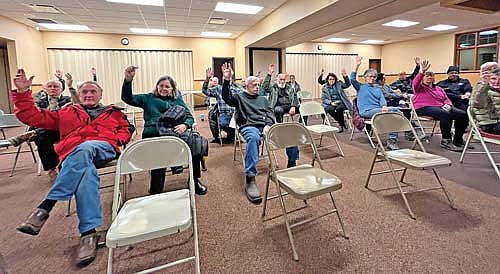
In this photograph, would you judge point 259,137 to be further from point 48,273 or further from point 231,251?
point 48,273

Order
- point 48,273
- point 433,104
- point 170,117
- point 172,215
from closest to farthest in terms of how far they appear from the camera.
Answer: point 172,215, point 48,273, point 170,117, point 433,104

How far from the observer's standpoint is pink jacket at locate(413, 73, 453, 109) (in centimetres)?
452

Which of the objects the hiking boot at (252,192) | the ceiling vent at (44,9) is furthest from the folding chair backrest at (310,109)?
the ceiling vent at (44,9)

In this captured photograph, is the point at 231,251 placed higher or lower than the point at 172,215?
lower

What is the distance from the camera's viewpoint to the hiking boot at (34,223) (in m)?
1.75

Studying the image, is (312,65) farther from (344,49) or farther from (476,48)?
(476,48)

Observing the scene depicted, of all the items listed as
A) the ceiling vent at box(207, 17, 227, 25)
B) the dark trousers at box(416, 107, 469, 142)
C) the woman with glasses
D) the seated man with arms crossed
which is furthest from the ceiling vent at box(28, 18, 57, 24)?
the dark trousers at box(416, 107, 469, 142)

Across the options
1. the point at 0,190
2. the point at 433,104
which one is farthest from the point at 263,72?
the point at 0,190

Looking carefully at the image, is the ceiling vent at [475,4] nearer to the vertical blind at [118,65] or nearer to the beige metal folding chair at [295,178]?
the beige metal folding chair at [295,178]

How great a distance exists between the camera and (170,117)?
277 centimetres

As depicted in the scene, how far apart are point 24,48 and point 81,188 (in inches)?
332

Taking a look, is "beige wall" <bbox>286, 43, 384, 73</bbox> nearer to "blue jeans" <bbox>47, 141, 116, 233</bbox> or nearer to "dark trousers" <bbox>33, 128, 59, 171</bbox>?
"dark trousers" <bbox>33, 128, 59, 171</bbox>

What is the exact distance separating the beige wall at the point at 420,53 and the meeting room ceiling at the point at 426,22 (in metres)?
0.48

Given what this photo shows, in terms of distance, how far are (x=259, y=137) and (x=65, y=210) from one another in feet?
6.16
